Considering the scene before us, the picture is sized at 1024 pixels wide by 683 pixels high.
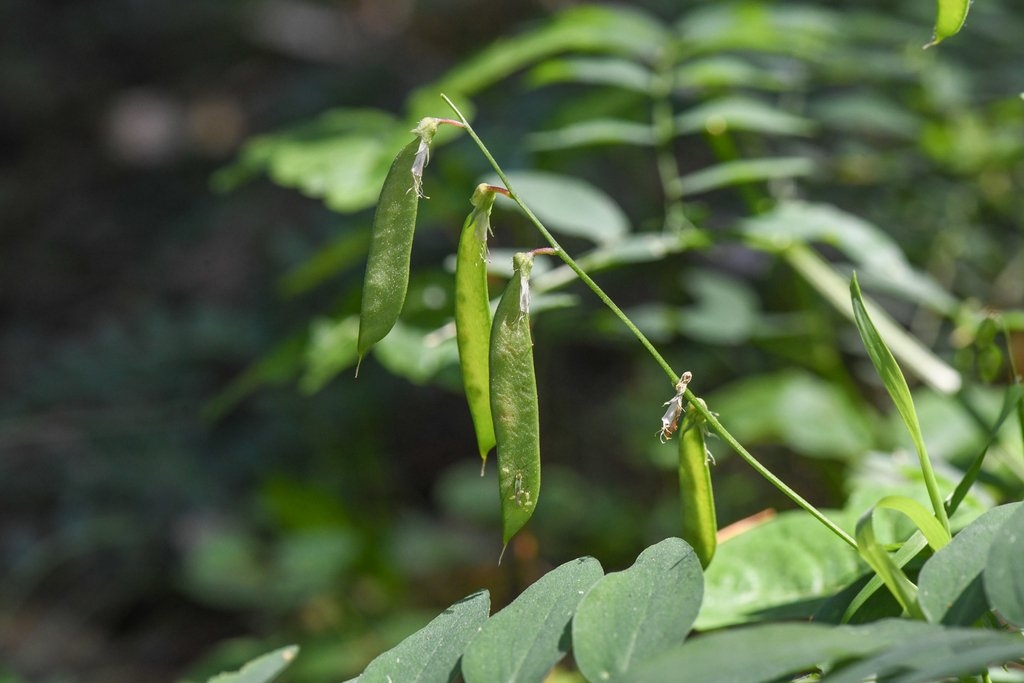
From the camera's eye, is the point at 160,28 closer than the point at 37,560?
No

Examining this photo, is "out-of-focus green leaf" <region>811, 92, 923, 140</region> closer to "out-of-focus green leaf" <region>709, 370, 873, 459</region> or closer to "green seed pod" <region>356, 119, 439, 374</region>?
"out-of-focus green leaf" <region>709, 370, 873, 459</region>

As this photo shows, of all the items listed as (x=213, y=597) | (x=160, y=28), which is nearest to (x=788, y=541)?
(x=213, y=597)

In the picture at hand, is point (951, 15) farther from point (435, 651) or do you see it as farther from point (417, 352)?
point (417, 352)

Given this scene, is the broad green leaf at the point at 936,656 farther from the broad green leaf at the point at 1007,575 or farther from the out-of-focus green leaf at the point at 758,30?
the out-of-focus green leaf at the point at 758,30

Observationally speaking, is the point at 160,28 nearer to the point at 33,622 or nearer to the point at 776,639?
the point at 33,622

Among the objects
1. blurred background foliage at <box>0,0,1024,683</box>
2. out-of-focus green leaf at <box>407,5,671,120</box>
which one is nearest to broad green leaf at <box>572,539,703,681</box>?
blurred background foliage at <box>0,0,1024,683</box>

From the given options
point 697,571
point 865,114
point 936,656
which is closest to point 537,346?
point 865,114
